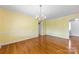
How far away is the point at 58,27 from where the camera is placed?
2.23 metres

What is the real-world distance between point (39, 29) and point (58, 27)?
45cm

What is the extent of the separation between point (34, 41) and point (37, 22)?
17.1 inches

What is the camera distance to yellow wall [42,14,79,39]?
2088mm

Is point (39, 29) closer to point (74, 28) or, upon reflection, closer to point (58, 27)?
point (58, 27)


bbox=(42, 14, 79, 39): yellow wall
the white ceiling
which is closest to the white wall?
bbox=(42, 14, 79, 39): yellow wall

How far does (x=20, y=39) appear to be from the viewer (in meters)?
2.03

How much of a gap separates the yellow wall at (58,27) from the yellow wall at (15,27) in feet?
0.83

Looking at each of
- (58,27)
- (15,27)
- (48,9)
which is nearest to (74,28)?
(58,27)

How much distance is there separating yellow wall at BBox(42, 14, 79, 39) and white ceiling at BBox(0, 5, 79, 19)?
4.3 inches

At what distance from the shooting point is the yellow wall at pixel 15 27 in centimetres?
199

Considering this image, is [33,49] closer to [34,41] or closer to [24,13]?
[34,41]

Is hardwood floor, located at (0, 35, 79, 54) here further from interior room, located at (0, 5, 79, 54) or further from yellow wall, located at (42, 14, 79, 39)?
yellow wall, located at (42, 14, 79, 39)
